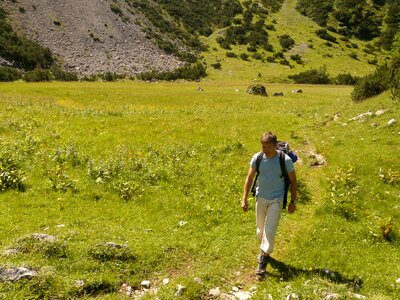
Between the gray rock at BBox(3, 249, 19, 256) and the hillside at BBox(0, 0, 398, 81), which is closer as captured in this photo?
the gray rock at BBox(3, 249, 19, 256)

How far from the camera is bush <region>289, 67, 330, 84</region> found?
80.3m

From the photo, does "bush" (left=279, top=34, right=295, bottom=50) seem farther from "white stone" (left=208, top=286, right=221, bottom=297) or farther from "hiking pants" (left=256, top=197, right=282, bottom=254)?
"white stone" (left=208, top=286, right=221, bottom=297)

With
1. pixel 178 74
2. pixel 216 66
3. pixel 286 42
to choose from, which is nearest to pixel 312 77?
pixel 216 66

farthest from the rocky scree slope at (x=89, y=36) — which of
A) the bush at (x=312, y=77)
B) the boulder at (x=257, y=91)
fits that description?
the boulder at (x=257, y=91)

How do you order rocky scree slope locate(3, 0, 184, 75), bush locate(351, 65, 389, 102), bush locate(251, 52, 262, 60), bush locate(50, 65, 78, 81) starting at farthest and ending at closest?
1. bush locate(251, 52, 262, 60)
2. rocky scree slope locate(3, 0, 184, 75)
3. bush locate(50, 65, 78, 81)
4. bush locate(351, 65, 389, 102)

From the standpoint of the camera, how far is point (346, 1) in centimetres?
15712

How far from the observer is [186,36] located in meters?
122

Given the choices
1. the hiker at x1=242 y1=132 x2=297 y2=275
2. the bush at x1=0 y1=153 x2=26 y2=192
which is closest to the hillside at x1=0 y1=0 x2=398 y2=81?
the bush at x1=0 y1=153 x2=26 y2=192

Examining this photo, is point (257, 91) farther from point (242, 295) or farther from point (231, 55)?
point (231, 55)

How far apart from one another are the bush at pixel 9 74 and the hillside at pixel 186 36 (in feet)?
21.4

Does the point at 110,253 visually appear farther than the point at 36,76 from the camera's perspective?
No

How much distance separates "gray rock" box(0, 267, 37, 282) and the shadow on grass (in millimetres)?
5813

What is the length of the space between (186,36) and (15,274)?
119 metres

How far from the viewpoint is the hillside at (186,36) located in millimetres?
89375
